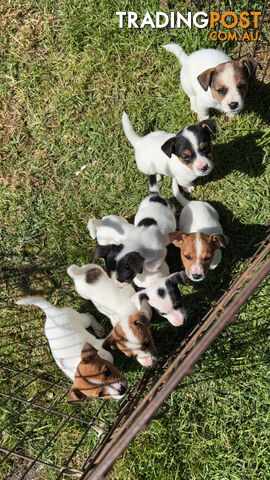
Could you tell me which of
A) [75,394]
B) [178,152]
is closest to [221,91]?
[178,152]

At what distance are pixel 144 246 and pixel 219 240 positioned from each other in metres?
0.67

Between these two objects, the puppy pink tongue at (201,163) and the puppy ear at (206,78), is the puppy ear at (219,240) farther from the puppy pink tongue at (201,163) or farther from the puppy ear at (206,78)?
the puppy ear at (206,78)

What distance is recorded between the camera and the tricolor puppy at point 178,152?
3.83 metres

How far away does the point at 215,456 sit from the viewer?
170 inches

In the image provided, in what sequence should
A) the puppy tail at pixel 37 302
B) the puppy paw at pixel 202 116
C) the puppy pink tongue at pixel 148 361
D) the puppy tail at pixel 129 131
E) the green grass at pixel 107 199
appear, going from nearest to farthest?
the puppy pink tongue at pixel 148 361 → the puppy tail at pixel 37 302 → the green grass at pixel 107 199 → the puppy tail at pixel 129 131 → the puppy paw at pixel 202 116

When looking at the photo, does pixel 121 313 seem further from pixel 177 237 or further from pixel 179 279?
pixel 177 237

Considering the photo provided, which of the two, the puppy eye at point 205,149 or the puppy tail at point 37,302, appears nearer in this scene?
the puppy eye at point 205,149

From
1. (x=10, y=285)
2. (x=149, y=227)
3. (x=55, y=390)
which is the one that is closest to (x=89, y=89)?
(x=149, y=227)

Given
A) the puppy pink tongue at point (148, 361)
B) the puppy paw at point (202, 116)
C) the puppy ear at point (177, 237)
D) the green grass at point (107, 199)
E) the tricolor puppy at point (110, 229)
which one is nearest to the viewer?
the puppy ear at point (177, 237)

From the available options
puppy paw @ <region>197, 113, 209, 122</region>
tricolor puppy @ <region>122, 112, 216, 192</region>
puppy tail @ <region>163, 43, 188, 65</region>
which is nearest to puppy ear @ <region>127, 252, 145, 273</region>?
tricolor puppy @ <region>122, 112, 216, 192</region>

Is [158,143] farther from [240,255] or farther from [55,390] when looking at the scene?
[55,390]

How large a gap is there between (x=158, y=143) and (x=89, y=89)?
4.74ft

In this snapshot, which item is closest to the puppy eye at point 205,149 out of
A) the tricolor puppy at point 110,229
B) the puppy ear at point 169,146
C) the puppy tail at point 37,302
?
the puppy ear at point 169,146

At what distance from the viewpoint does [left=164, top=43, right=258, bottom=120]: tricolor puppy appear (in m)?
3.84
